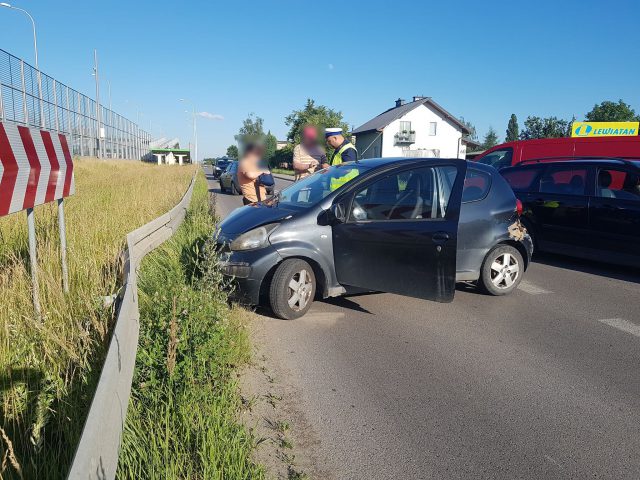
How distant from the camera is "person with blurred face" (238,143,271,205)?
24.6 feet

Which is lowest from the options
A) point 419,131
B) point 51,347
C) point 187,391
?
point 187,391

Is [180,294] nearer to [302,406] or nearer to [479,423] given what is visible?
[302,406]

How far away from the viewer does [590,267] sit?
8.11 meters

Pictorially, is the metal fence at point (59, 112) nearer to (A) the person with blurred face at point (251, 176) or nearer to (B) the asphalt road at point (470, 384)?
(A) the person with blurred face at point (251, 176)

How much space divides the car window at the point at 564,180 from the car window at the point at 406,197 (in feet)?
12.1

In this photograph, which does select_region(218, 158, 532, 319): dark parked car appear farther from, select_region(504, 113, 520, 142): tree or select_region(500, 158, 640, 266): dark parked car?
select_region(504, 113, 520, 142): tree

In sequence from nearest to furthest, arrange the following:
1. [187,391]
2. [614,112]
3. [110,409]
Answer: [110,409] < [187,391] < [614,112]

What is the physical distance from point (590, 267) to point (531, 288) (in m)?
2.09

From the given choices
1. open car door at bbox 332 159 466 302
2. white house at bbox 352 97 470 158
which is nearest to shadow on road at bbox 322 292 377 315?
open car door at bbox 332 159 466 302

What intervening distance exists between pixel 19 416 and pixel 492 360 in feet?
11.2

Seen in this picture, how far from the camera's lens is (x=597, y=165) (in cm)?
784

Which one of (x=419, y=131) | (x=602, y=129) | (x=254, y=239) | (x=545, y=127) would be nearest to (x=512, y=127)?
(x=545, y=127)

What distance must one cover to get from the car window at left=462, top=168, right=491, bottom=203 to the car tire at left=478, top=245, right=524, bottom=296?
2.21 ft

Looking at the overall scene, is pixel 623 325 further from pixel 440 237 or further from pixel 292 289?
pixel 292 289
